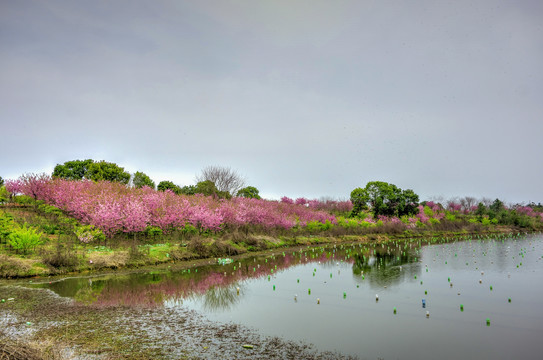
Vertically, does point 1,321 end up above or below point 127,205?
below

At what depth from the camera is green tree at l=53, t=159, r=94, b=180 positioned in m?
65.2

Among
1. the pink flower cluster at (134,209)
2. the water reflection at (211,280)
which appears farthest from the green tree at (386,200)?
the water reflection at (211,280)

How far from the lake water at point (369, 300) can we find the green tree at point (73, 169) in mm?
50200

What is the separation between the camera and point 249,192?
7675 centimetres

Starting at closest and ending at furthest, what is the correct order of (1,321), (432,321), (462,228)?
(1,321) < (432,321) < (462,228)

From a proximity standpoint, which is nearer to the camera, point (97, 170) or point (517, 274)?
point (517, 274)

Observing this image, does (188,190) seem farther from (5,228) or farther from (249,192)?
(5,228)

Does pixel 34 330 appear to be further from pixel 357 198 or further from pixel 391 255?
pixel 357 198

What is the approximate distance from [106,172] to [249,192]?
29073 millimetres

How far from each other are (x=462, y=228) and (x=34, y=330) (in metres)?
74.2

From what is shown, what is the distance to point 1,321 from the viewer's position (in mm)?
12984

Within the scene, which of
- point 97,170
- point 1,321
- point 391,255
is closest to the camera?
point 1,321

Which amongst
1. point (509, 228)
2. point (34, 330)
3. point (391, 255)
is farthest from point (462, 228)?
point (34, 330)

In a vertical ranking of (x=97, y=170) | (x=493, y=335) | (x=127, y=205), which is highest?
(x=97, y=170)
